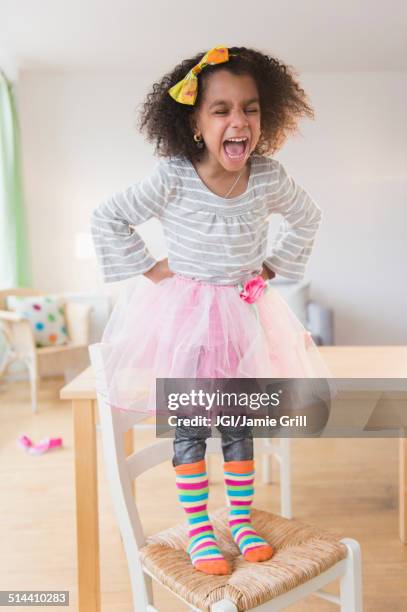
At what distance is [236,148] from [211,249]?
142 mm

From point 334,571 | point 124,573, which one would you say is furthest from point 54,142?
point 334,571

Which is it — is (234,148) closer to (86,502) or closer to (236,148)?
(236,148)

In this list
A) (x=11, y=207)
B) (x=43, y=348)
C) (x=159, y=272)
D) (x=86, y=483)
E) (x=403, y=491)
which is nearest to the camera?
(x=159, y=272)

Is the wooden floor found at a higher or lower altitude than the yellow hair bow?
lower

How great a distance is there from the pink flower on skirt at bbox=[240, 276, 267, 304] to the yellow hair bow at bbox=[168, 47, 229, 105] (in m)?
0.26

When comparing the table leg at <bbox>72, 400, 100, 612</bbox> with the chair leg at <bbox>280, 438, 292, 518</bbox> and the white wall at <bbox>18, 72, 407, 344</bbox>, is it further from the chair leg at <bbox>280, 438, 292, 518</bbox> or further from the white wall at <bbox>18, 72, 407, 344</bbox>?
the white wall at <bbox>18, 72, 407, 344</bbox>

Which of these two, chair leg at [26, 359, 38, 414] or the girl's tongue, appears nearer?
the girl's tongue

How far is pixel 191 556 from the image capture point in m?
0.88

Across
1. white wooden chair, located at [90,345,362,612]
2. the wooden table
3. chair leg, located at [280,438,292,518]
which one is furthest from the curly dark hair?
chair leg, located at [280,438,292,518]

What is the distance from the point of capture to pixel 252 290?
3.02 feet

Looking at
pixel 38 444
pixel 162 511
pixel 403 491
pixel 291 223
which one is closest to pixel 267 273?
pixel 291 223

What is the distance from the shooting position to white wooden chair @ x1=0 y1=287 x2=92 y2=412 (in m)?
2.94

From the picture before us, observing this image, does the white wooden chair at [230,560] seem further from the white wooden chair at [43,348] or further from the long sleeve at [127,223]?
the white wooden chair at [43,348]

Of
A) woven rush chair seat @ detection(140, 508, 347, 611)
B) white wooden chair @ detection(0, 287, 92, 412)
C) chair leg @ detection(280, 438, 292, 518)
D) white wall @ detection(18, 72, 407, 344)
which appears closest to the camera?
woven rush chair seat @ detection(140, 508, 347, 611)
